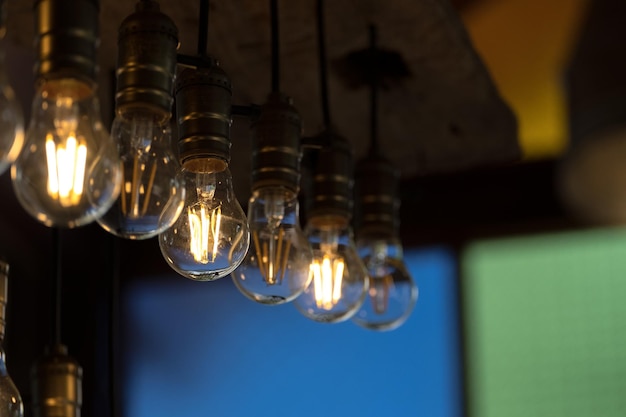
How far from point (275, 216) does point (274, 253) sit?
4cm

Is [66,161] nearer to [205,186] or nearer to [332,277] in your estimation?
[205,186]

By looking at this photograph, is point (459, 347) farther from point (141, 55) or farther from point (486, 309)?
point (141, 55)

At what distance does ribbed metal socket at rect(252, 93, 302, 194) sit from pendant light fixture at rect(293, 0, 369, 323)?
5.4 inches

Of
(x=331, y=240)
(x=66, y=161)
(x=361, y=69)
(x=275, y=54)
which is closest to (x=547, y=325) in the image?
(x=361, y=69)

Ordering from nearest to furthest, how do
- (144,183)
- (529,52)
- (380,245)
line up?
(144,183) < (380,245) < (529,52)

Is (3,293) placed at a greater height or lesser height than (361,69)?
lesser

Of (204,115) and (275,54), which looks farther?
(275,54)

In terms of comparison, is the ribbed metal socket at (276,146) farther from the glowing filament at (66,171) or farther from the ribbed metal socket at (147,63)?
the glowing filament at (66,171)

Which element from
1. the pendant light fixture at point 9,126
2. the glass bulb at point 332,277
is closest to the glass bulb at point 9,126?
the pendant light fixture at point 9,126

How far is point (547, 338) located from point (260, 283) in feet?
4.09

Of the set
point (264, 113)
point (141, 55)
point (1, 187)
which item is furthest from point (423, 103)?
point (1, 187)

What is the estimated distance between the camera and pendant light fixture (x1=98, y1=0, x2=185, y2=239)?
0.77 m

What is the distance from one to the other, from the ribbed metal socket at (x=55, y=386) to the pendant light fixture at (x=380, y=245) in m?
0.34

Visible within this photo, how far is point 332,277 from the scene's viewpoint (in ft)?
3.51
